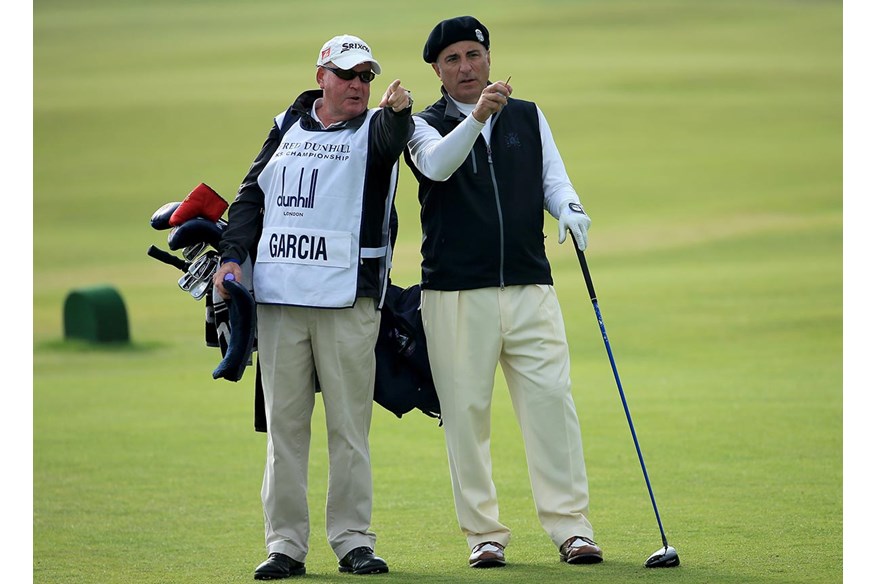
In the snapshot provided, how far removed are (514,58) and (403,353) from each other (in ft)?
95.1

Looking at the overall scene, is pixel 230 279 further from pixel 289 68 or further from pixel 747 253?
pixel 289 68

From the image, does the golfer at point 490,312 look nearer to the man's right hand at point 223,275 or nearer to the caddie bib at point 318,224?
the caddie bib at point 318,224

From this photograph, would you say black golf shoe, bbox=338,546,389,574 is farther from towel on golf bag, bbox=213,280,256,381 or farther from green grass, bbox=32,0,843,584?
towel on golf bag, bbox=213,280,256,381

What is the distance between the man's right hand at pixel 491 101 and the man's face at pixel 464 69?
344mm

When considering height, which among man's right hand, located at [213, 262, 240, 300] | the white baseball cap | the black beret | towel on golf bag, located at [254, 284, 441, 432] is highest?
the black beret

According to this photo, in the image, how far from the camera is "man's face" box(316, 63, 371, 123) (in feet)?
15.3

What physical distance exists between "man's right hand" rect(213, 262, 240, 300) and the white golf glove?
40.5 inches

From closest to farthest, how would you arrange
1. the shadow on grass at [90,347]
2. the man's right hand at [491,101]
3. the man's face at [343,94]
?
the man's right hand at [491,101] → the man's face at [343,94] → the shadow on grass at [90,347]

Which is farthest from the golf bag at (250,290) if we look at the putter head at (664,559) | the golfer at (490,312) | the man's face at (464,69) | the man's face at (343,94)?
the putter head at (664,559)

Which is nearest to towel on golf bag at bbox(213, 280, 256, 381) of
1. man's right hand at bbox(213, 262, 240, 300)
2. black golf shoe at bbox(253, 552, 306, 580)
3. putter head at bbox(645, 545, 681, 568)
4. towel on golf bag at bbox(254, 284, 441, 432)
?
man's right hand at bbox(213, 262, 240, 300)

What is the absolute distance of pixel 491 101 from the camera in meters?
4.43

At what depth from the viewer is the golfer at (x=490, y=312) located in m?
4.72

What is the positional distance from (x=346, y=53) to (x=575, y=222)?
2.93 feet

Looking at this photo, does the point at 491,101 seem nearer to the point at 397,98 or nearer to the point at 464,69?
the point at 397,98
